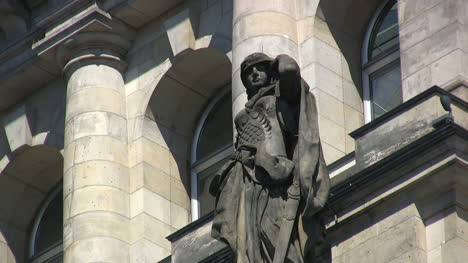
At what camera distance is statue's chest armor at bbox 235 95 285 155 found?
81.1ft

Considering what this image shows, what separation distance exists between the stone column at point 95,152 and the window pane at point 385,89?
402 centimetres

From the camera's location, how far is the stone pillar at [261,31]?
95.0 ft

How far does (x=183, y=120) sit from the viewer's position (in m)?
32.8

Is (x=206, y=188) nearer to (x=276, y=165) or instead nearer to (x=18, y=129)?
(x=18, y=129)

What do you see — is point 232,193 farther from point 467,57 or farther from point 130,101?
point 130,101

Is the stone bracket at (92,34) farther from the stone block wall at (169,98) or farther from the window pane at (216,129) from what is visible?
the window pane at (216,129)

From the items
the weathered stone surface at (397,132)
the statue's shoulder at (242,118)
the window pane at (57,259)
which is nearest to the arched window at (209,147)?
the window pane at (57,259)

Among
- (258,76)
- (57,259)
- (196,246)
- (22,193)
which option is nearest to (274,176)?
(258,76)

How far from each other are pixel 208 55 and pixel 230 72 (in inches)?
16.8

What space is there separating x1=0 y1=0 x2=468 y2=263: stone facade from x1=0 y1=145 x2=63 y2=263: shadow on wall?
2cm

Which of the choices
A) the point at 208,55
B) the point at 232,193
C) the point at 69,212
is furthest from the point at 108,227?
the point at 232,193

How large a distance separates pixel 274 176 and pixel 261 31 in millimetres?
5031

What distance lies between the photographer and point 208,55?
105 ft

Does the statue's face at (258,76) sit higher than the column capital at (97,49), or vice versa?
the column capital at (97,49)
